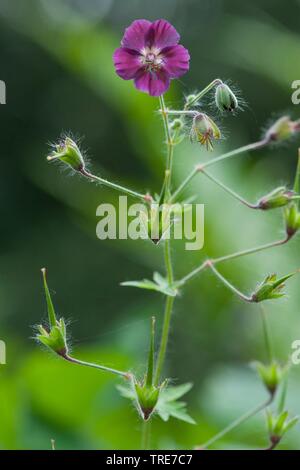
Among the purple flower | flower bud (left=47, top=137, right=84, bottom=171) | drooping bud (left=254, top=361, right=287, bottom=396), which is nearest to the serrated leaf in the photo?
drooping bud (left=254, top=361, right=287, bottom=396)

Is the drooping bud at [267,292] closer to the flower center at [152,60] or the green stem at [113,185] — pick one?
the green stem at [113,185]

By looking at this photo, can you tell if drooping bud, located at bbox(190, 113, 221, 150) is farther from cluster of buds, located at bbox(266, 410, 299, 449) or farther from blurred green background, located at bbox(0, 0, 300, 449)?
cluster of buds, located at bbox(266, 410, 299, 449)

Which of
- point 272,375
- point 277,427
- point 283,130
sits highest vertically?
point 283,130

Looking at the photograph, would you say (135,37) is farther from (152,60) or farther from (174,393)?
(174,393)

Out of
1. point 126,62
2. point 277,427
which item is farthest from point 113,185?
point 277,427

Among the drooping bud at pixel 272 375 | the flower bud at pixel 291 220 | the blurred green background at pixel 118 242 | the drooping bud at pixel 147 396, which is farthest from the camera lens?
the blurred green background at pixel 118 242

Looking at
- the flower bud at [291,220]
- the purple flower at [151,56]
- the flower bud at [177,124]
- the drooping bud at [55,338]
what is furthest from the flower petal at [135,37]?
the drooping bud at [55,338]
